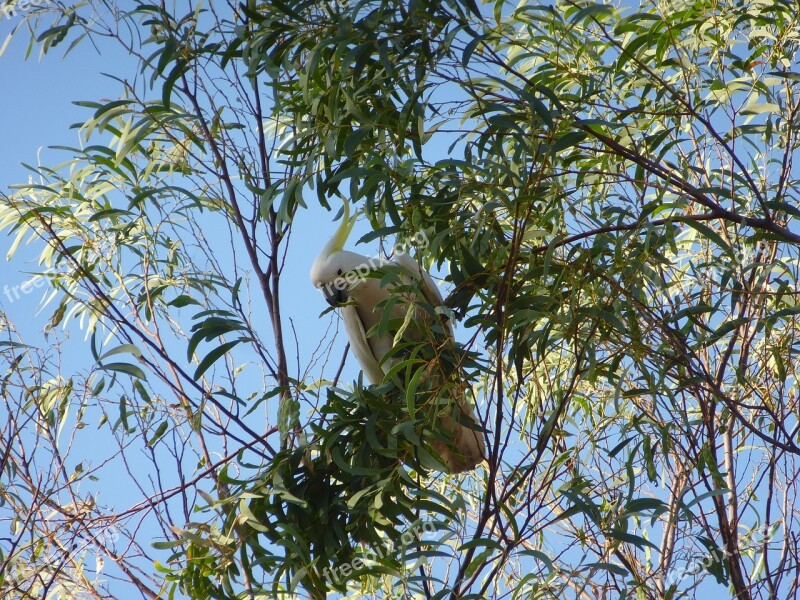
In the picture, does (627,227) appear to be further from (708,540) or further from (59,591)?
(59,591)

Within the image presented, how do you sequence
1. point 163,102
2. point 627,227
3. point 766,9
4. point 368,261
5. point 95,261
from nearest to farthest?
point 627,227 < point 163,102 < point 766,9 < point 368,261 < point 95,261

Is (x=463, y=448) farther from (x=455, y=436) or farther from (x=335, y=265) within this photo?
(x=335, y=265)

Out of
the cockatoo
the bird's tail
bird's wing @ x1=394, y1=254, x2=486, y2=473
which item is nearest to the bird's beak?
the cockatoo

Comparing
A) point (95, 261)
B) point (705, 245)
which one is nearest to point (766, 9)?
point (705, 245)

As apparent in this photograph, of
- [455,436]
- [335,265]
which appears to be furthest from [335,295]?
[455,436]

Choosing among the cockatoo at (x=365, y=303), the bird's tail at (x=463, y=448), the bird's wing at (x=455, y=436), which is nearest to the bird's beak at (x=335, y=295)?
the cockatoo at (x=365, y=303)

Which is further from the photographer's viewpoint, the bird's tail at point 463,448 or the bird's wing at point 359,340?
the bird's wing at point 359,340

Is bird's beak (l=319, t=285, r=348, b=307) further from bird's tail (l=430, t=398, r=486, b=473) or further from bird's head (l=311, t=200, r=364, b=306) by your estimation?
bird's tail (l=430, t=398, r=486, b=473)

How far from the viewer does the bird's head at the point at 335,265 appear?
2076 millimetres

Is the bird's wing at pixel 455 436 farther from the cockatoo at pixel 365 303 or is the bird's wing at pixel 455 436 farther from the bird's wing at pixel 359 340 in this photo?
the bird's wing at pixel 359 340

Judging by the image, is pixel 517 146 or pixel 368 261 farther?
pixel 368 261

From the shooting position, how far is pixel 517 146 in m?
1.67

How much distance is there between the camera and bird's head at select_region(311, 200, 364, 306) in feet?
6.81

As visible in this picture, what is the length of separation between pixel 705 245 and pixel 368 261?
94cm
